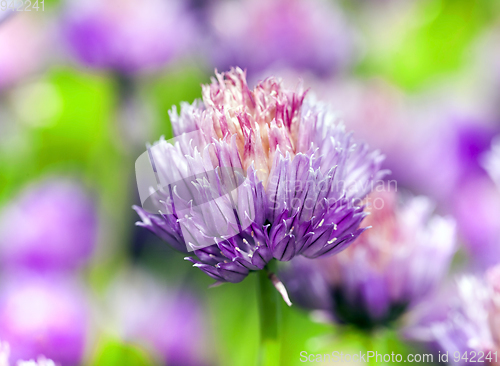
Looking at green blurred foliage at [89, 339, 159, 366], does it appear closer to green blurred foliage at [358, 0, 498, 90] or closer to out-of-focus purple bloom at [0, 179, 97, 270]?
out-of-focus purple bloom at [0, 179, 97, 270]

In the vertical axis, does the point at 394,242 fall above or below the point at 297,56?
below

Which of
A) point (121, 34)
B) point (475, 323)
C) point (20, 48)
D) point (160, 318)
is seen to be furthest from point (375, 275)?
point (20, 48)

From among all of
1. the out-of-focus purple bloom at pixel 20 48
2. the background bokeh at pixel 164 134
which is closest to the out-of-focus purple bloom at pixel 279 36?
the background bokeh at pixel 164 134

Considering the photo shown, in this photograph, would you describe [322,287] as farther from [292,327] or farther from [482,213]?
[482,213]

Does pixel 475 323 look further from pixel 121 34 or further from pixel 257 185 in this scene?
pixel 121 34

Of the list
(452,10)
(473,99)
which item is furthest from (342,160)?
(452,10)

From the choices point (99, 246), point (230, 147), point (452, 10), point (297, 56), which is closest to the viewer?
point (230, 147)

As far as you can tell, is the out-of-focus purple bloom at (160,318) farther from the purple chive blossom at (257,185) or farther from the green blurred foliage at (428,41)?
the green blurred foliage at (428,41)
